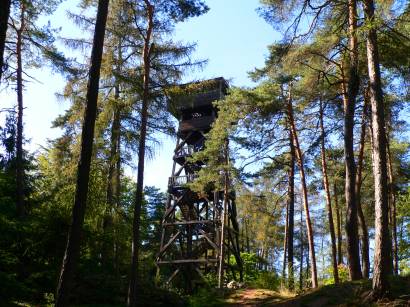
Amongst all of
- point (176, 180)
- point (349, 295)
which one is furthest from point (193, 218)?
point (349, 295)

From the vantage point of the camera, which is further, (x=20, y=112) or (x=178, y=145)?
(x=178, y=145)

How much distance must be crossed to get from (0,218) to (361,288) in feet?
24.4

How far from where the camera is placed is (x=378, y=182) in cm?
800

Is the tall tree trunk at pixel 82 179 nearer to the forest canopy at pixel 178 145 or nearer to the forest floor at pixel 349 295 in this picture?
the forest canopy at pixel 178 145

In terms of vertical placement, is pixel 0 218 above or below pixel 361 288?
above

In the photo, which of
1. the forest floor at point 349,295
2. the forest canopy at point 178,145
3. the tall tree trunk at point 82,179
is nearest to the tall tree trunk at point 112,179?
the forest canopy at point 178,145

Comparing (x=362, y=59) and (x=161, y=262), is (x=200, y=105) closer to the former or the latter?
(x=161, y=262)

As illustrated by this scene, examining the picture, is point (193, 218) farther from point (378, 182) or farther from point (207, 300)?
point (378, 182)

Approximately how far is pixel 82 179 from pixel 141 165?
448 centimetres

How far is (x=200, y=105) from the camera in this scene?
2208 cm

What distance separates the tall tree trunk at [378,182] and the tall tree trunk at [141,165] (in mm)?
5588

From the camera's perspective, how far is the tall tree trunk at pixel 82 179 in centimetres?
669

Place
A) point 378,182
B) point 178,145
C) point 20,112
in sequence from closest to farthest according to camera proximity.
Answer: point 378,182 → point 20,112 → point 178,145

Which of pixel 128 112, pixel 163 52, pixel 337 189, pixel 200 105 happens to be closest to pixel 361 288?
pixel 163 52
